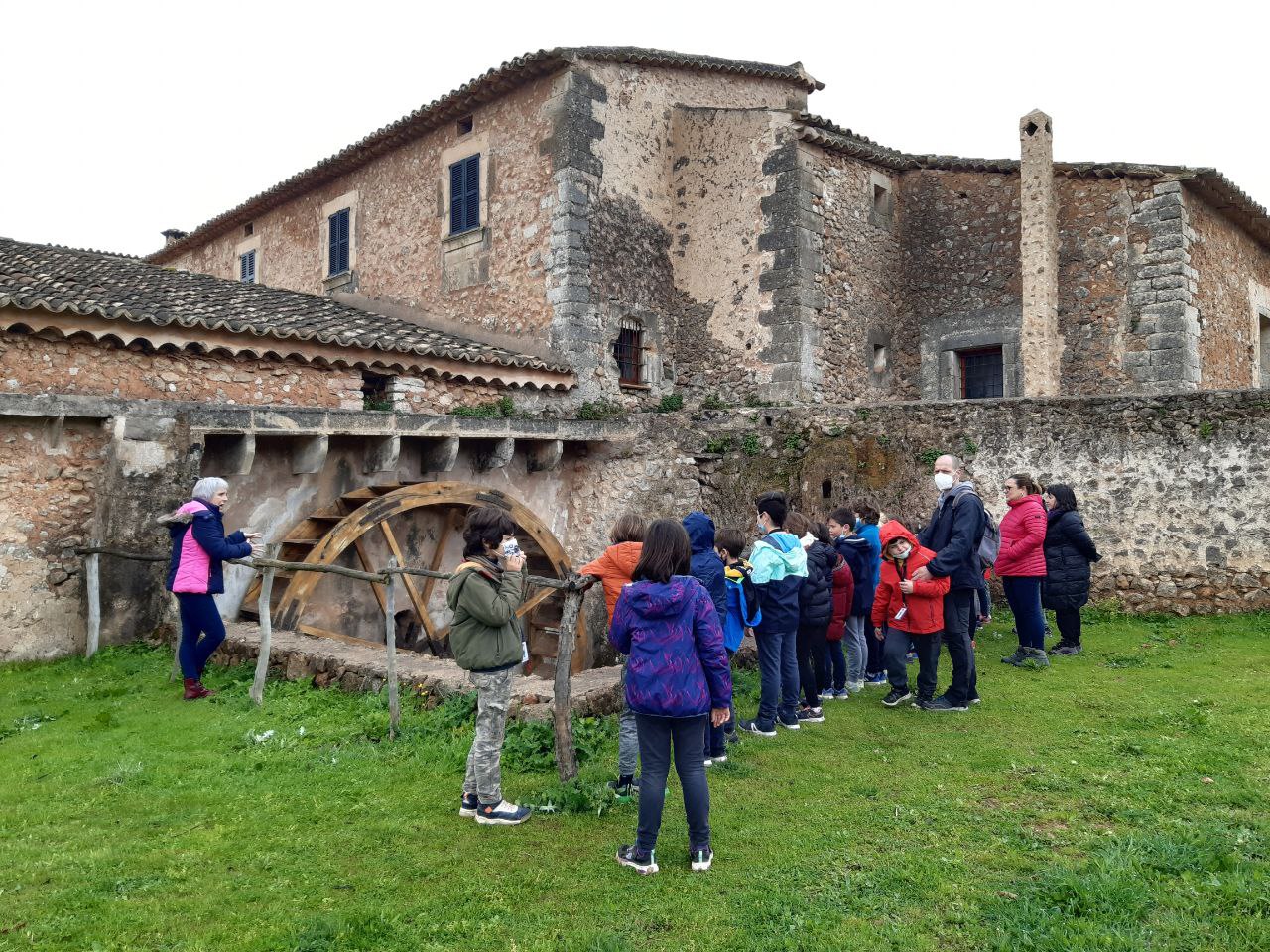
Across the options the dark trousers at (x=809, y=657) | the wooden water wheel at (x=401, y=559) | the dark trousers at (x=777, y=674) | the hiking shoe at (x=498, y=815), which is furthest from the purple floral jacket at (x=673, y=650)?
the wooden water wheel at (x=401, y=559)

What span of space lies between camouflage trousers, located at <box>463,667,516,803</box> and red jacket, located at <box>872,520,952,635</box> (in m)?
3.09

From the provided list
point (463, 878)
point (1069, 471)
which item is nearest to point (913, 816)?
point (463, 878)

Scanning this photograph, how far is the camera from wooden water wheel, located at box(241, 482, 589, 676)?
8.94 m

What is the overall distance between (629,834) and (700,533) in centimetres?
175

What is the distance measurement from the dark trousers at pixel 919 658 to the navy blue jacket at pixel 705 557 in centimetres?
182

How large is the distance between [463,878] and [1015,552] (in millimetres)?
5337

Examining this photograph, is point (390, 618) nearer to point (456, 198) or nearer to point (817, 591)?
point (817, 591)

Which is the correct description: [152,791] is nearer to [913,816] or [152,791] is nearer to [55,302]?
[913,816]

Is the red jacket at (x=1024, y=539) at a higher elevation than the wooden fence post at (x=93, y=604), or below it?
higher

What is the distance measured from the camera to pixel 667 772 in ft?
12.2

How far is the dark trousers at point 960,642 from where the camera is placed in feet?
20.0

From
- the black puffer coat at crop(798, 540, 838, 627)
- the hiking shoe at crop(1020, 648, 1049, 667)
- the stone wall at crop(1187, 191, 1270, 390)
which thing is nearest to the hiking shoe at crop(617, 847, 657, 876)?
the black puffer coat at crop(798, 540, 838, 627)

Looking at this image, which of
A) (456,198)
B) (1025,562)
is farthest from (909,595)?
(456,198)

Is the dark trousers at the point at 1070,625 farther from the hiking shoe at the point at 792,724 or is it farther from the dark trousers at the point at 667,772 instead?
the dark trousers at the point at 667,772
